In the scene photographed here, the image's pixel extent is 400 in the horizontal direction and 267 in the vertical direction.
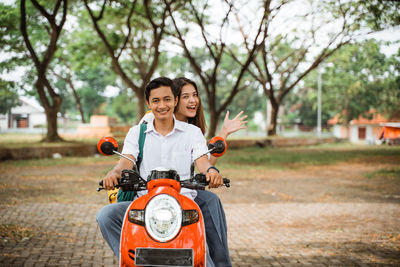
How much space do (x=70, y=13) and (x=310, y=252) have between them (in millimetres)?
19761

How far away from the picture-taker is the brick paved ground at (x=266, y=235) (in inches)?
188

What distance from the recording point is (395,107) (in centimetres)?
3306

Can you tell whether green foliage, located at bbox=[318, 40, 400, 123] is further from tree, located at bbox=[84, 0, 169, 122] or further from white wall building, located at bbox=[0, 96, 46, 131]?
white wall building, located at bbox=[0, 96, 46, 131]

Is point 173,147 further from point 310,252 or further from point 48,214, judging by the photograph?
point 48,214

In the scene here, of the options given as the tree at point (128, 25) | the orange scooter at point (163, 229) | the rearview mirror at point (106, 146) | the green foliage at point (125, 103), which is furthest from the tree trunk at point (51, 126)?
the green foliage at point (125, 103)

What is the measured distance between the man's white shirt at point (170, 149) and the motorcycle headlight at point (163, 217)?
0.59m

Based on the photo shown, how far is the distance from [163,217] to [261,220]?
5066 mm

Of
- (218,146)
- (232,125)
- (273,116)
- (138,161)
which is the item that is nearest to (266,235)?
(232,125)

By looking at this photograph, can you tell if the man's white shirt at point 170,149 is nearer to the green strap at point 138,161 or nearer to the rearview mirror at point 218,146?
the green strap at point 138,161

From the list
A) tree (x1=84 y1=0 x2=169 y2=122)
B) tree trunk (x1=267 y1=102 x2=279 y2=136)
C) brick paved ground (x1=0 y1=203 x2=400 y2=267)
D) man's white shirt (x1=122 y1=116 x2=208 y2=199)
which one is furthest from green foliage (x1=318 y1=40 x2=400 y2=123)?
man's white shirt (x1=122 y1=116 x2=208 y2=199)

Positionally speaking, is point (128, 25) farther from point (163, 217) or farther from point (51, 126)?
point (163, 217)

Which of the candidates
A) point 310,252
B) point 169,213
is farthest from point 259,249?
point 169,213

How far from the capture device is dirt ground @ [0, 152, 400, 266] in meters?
4.89

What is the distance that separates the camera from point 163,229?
2049mm
